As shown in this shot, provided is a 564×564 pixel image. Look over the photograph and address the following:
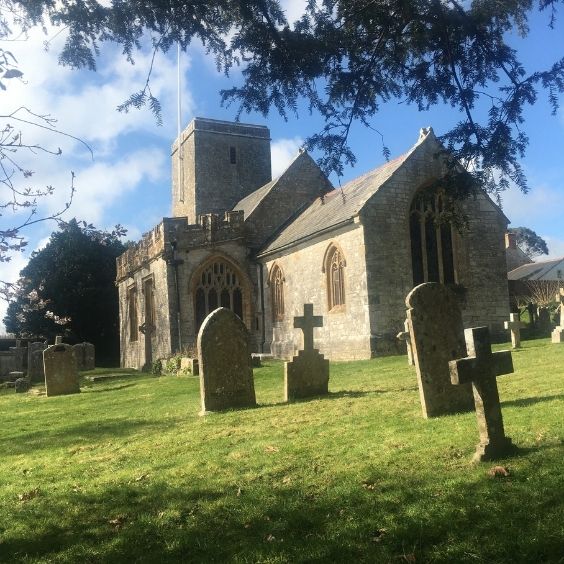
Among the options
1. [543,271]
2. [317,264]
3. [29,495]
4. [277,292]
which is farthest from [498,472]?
[543,271]

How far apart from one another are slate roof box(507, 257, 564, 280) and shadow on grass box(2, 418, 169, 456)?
35.5 m

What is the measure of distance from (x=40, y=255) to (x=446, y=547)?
40342mm

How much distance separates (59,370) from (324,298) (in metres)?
8.61

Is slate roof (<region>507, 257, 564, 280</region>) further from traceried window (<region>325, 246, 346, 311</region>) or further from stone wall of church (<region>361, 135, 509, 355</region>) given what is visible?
traceried window (<region>325, 246, 346, 311</region>)

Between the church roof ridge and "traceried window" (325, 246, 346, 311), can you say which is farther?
"traceried window" (325, 246, 346, 311)

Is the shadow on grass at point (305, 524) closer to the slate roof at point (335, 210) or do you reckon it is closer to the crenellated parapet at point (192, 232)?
the slate roof at point (335, 210)

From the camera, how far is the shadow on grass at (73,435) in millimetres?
7777

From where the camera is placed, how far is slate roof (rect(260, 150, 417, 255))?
58.5ft

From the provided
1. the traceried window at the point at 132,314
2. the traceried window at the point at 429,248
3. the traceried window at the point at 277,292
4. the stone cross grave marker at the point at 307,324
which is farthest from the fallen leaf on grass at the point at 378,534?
the traceried window at the point at 132,314

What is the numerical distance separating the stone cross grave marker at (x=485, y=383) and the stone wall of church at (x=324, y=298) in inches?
421

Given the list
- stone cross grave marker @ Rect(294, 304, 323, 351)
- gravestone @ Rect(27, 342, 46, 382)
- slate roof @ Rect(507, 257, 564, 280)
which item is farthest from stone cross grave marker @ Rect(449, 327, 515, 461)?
slate roof @ Rect(507, 257, 564, 280)

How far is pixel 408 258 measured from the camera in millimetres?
17781

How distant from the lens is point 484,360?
17.0 ft

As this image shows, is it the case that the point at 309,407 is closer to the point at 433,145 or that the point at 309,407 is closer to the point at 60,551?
the point at 60,551
